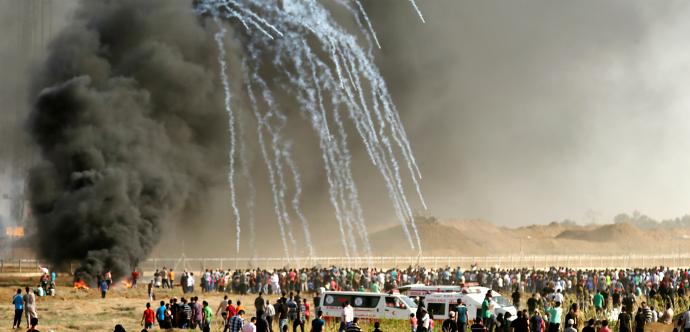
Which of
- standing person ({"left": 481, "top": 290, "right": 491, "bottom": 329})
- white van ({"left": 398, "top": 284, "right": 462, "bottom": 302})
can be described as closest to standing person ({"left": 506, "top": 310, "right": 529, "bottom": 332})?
standing person ({"left": 481, "top": 290, "right": 491, "bottom": 329})

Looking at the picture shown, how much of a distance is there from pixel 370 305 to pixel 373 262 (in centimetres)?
4474

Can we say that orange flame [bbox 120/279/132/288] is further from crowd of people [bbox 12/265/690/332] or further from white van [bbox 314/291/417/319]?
white van [bbox 314/291/417/319]

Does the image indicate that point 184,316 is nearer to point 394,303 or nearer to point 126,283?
point 394,303

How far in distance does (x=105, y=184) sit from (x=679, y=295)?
3498 cm

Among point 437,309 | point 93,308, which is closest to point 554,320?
point 437,309

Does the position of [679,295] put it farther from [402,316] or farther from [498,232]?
[498,232]

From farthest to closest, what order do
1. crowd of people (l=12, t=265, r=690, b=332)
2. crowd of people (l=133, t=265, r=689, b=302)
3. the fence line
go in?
the fence line → crowd of people (l=133, t=265, r=689, b=302) → crowd of people (l=12, t=265, r=690, b=332)

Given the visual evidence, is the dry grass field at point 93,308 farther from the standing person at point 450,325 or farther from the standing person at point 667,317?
the standing person at point 667,317

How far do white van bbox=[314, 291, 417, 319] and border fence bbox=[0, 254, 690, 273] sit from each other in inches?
1190

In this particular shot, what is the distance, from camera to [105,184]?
186ft

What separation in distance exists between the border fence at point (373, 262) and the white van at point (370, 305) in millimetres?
30216

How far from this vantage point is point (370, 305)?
1256 inches

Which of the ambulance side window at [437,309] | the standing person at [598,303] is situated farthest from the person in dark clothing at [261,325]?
the standing person at [598,303]

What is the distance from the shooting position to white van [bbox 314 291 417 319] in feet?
103
